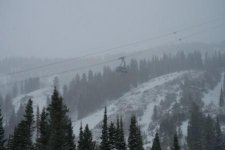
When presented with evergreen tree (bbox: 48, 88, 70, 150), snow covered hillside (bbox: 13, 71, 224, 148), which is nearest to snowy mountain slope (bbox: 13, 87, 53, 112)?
snow covered hillside (bbox: 13, 71, 224, 148)

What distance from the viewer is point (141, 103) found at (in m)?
152

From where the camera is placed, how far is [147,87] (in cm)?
16938

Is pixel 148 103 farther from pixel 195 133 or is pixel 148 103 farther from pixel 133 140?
pixel 133 140

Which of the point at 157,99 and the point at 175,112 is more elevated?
the point at 157,99

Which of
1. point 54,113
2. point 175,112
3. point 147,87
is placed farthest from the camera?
point 147,87

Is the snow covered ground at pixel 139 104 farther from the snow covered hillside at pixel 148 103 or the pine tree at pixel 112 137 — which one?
the pine tree at pixel 112 137

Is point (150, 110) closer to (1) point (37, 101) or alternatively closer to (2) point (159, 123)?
(2) point (159, 123)

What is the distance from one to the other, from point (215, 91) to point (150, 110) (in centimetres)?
4883

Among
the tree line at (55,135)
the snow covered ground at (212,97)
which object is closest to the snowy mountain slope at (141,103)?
the snow covered ground at (212,97)

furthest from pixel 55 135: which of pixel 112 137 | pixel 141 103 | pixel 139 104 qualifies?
pixel 141 103

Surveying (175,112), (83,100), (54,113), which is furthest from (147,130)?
(54,113)

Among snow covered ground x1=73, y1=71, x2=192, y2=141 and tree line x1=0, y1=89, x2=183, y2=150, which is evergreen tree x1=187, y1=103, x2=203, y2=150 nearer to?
snow covered ground x1=73, y1=71, x2=192, y2=141

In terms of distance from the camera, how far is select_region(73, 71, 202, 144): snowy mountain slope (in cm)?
13325

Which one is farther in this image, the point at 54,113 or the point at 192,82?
the point at 192,82
